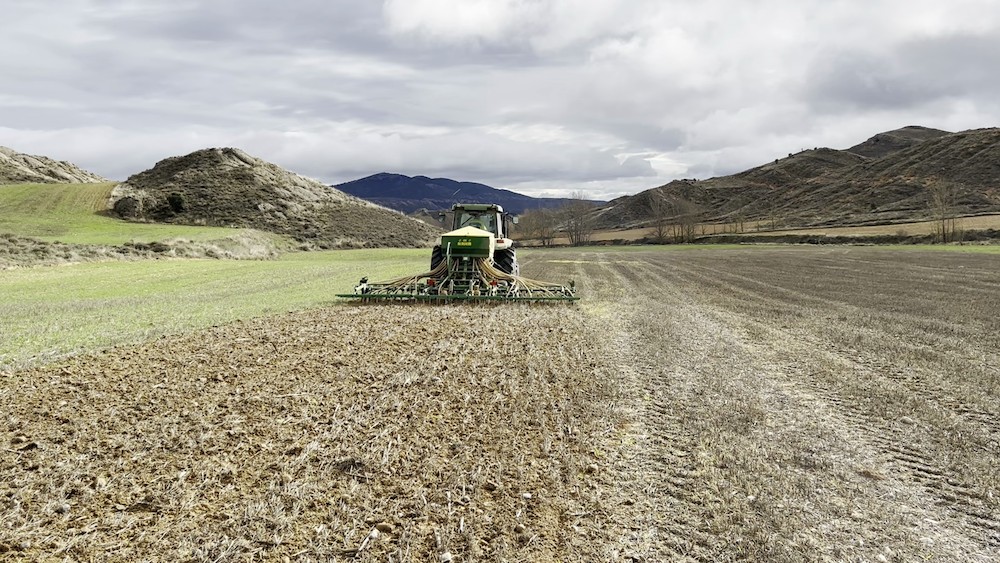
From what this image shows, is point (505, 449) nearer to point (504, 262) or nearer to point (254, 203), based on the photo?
point (504, 262)

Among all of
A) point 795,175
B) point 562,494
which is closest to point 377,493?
point 562,494

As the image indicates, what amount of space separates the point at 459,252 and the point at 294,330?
6885 mm

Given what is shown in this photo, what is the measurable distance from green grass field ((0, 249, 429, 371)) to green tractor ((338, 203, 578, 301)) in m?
2.09

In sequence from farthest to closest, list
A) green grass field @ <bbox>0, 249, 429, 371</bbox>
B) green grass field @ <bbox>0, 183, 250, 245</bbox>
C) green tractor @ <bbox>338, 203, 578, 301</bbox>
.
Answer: green grass field @ <bbox>0, 183, 250, 245</bbox> → green tractor @ <bbox>338, 203, 578, 301</bbox> → green grass field @ <bbox>0, 249, 429, 371</bbox>

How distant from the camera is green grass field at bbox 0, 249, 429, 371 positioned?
10867 mm

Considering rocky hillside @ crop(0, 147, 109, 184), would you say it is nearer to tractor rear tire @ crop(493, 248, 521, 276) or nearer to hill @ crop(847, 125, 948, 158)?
tractor rear tire @ crop(493, 248, 521, 276)

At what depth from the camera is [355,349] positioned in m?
10.2

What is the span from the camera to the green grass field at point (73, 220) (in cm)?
4159

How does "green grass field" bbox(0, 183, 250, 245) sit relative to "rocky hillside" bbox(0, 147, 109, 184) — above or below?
below

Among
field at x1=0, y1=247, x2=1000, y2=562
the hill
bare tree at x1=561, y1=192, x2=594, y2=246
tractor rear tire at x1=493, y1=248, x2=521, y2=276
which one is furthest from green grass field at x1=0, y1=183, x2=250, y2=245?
the hill

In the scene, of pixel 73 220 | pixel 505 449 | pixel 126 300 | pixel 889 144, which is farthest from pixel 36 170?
pixel 889 144

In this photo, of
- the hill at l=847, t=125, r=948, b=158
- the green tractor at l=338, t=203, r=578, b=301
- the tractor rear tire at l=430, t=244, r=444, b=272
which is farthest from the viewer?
the hill at l=847, t=125, r=948, b=158

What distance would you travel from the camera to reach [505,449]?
5719 millimetres

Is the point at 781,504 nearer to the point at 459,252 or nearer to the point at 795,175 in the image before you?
the point at 459,252
